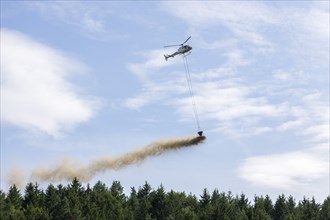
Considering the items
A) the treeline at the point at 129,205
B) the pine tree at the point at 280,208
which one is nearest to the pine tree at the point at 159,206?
the treeline at the point at 129,205

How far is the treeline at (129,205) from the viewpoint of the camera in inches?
4114

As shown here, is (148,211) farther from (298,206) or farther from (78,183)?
(298,206)

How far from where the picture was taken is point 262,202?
15438cm

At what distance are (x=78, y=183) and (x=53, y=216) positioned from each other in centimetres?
2214

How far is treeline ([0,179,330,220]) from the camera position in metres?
104

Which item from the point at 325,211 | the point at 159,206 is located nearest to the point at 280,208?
the point at 325,211

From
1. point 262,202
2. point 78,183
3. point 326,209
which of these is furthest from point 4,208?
point 326,209

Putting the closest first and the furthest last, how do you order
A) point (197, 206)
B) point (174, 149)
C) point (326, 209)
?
point (174, 149), point (197, 206), point (326, 209)

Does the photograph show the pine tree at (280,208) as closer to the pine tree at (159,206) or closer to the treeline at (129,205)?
the treeline at (129,205)

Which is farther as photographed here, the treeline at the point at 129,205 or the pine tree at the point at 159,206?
the pine tree at the point at 159,206

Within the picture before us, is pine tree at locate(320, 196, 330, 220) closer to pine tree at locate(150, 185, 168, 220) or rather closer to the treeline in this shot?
the treeline

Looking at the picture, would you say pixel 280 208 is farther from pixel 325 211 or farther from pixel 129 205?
pixel 129 205

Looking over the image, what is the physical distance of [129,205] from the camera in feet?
434

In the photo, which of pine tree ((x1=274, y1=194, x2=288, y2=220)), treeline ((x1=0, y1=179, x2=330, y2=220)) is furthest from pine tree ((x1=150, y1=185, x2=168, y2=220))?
pine tree ((x1=274, y1=194, x2=288, y2=220))
